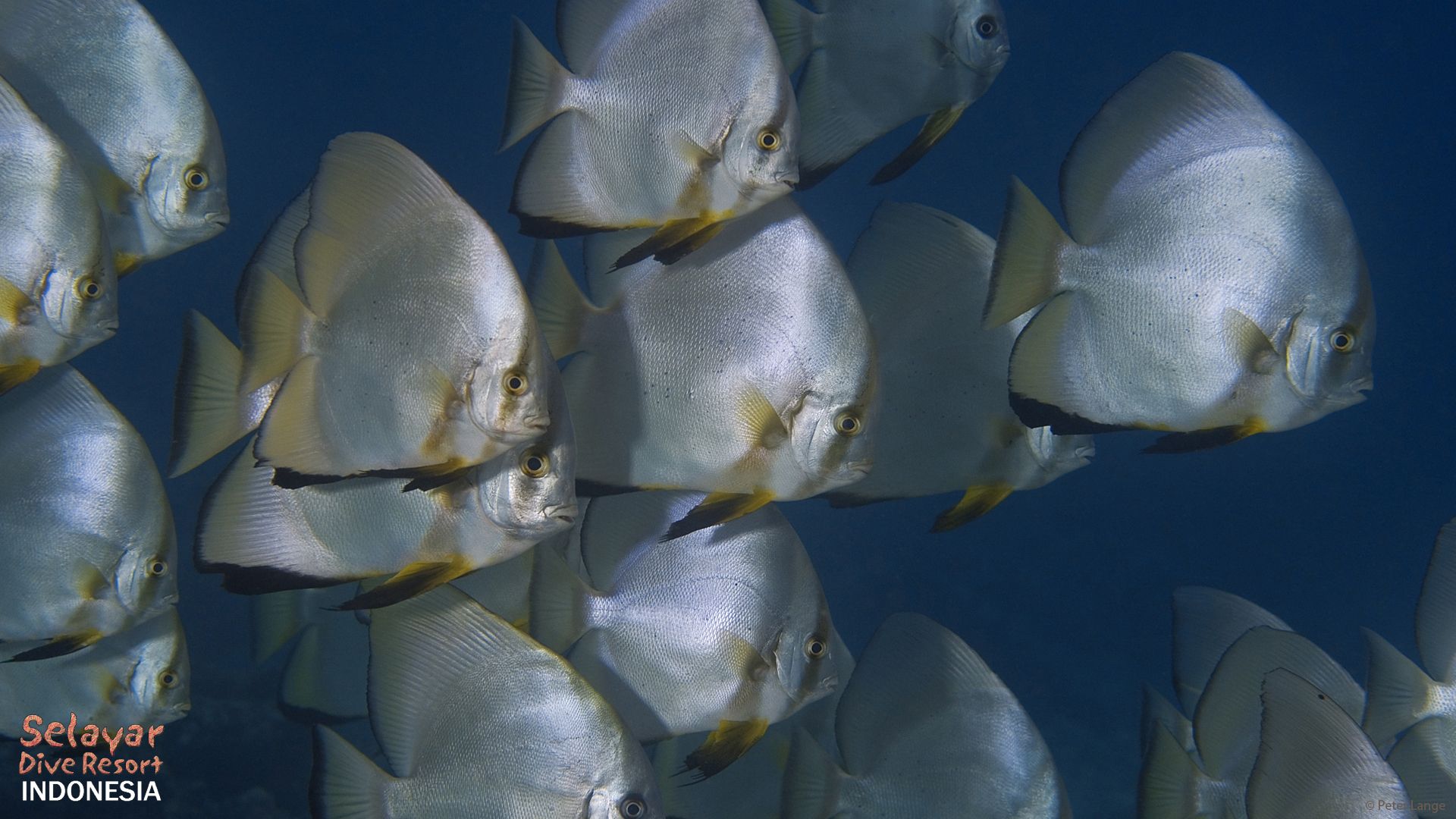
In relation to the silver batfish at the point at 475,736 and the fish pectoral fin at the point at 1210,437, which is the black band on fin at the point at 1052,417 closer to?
the fish pectoral fin at the point at 1210,437

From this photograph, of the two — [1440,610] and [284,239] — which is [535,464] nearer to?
[284,239]

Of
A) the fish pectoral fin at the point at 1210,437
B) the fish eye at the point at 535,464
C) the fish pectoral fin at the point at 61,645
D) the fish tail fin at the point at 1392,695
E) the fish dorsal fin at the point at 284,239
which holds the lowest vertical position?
the fish tail fin at the point at 1392,695

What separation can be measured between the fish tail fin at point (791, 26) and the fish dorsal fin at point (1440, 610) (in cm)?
237

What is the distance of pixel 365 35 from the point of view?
140 feet

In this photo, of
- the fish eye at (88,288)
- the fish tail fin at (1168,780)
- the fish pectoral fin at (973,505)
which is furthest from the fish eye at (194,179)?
the fish tail fin at (1168,780)

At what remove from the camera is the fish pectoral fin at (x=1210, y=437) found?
1.90 meters

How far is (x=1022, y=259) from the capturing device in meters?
1.95

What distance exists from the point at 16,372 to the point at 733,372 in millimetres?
1390

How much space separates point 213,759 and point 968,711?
7219 mm

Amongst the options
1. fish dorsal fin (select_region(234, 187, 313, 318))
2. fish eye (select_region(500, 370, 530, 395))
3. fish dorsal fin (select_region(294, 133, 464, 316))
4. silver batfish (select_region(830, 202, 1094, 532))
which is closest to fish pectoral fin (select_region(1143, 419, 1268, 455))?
silver batfish (select_region(830, 202, 1094, 532))

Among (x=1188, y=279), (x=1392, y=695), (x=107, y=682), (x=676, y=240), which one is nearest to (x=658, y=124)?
(x=676, y=240)

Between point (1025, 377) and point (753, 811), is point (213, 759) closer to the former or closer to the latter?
point (753, 811)

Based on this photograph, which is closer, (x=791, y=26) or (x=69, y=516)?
(x=69, y=516)

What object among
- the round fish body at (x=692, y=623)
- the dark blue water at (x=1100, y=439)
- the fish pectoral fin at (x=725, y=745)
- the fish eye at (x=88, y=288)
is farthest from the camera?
the dark blue water at (x=1100, y=439)
